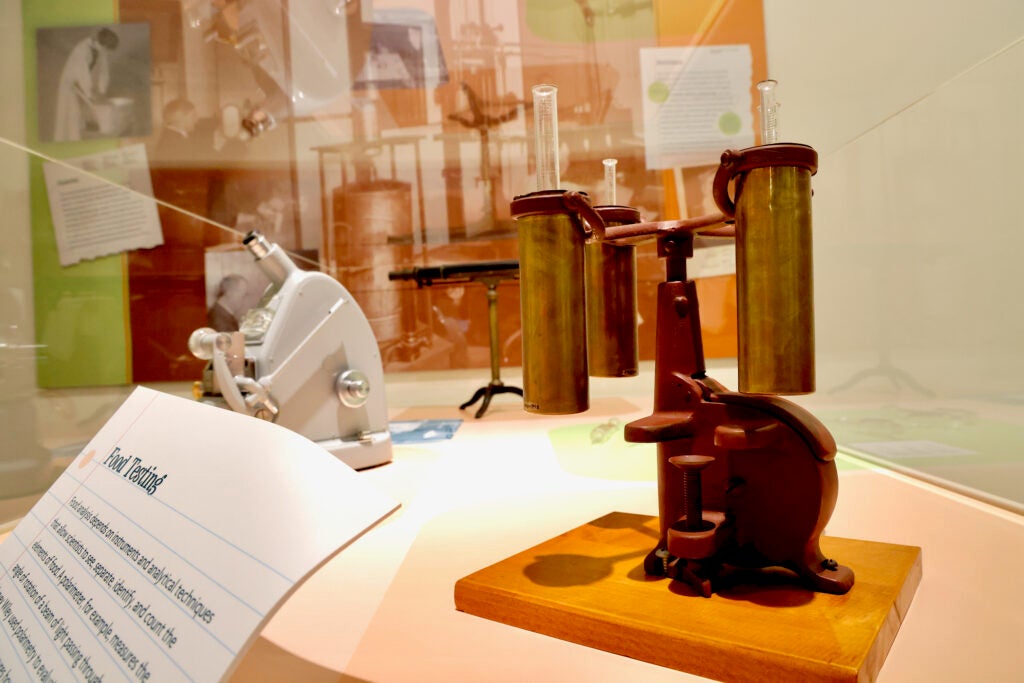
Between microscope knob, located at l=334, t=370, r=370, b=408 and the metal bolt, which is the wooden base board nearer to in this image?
the metal bolt

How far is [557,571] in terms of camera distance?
78 cm

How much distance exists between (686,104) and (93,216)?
7.77 feet

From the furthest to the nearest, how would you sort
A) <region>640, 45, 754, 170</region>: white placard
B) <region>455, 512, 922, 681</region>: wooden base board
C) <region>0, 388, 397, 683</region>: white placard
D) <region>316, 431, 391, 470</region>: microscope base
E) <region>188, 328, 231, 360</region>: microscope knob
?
1. <region>640, 45, 754, 170</region>: white placard
2. <region>316, 431, 391, 470</region>: microscope base
3. <region>188, 328, 231, 360</region>: microscope knob
4. <region>455, 512, 922, 681</region>: wooden base board
5. <region>0, 388, 397, 683</region>: white placard

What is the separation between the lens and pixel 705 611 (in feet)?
2.10

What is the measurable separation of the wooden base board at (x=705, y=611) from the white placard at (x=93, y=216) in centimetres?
132

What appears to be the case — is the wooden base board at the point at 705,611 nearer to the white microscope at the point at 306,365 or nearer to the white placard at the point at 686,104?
the white microscope at the point at 306,365

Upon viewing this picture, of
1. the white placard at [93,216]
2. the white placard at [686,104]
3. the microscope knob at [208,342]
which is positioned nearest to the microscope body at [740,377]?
the microscope knob at [208,342]

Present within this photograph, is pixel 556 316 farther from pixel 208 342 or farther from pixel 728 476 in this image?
pixel 208 342

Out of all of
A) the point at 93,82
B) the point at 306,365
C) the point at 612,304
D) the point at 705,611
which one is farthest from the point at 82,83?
the point at 705,611

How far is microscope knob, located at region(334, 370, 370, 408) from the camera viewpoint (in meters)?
1.65

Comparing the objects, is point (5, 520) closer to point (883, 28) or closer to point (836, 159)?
point (836, 159)

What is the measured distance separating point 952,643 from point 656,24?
2850 millimetres

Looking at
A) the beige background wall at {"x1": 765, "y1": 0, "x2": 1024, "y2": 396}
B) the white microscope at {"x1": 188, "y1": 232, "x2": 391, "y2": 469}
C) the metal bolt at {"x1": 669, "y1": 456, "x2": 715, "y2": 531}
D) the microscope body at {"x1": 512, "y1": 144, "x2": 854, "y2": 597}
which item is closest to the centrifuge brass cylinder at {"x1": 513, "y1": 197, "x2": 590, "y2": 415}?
the microscope body at {"x1": 512, "y1": 144, "x2": 854, "y2": 597}

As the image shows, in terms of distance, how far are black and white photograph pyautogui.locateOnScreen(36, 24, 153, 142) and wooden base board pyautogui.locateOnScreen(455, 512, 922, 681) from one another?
2.60m
